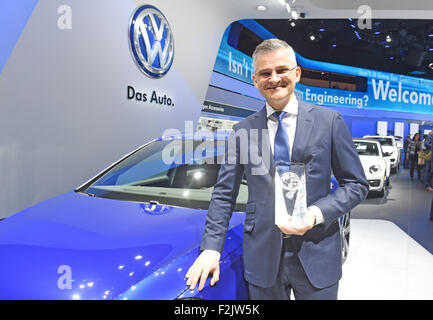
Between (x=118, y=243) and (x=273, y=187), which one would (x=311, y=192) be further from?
(x=118, y=243)

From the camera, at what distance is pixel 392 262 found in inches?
116

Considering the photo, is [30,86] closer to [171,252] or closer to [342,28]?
[171,252]

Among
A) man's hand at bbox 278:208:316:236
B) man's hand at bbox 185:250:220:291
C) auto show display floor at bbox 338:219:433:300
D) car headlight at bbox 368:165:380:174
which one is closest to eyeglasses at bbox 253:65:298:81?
man's hand at bbox 278:208:316:236

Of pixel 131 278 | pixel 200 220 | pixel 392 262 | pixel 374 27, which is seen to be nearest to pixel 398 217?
pixel 392 262

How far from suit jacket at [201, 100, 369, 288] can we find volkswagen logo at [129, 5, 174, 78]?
3303 mm

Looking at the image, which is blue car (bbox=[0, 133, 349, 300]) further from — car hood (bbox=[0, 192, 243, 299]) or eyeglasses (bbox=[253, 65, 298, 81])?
eyeglasses (bbox=[253, 65, 298, 81])

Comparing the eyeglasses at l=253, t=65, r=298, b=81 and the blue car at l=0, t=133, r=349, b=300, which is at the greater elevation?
the eyeglasses at l=253, t=65, r=298, b=81

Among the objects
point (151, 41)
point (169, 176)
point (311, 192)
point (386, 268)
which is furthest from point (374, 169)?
point (311, 192)

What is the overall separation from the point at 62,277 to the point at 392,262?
2847 mm

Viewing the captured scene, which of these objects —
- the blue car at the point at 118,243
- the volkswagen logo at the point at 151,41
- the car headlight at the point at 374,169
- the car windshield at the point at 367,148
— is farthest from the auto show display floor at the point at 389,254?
the volkswagen logo at the point at 151,41

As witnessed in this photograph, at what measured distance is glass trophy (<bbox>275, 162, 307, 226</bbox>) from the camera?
0.90 m

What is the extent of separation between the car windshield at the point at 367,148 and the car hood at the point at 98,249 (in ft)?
18.9

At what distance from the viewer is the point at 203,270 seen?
41.0 inches

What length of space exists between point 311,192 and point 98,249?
75 cm
